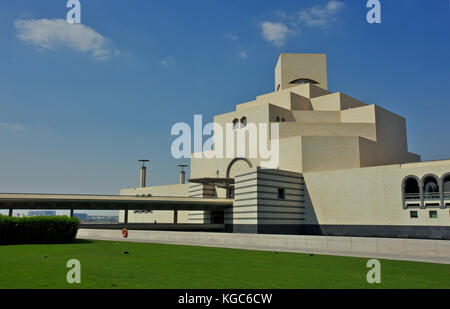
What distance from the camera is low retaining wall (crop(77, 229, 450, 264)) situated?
17125mm

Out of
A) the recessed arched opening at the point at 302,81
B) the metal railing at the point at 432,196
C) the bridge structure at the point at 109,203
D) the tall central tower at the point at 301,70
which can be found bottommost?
the bridge structure at the point at 109,203

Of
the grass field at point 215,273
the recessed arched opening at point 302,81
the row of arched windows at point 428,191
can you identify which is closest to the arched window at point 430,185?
the row of arched windows at point 428,191

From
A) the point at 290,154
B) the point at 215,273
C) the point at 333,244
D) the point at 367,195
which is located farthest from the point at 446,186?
the point at 215,273

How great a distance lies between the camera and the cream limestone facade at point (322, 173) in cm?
3856

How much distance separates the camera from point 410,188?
39938 mm

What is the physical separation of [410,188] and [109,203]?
32700 millimetres

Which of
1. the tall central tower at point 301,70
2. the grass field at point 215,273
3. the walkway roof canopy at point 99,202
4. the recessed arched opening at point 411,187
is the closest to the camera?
the grass field at point 215,273

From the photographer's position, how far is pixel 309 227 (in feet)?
152

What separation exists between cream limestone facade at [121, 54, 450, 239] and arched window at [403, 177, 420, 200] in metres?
0.11

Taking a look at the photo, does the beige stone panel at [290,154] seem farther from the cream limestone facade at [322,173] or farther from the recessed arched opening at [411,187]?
the recessed arched opening at [411,187]

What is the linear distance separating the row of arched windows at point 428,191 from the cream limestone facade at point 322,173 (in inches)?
3.6

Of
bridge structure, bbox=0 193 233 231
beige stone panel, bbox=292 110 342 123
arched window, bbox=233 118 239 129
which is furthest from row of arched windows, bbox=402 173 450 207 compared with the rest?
arched window, bbox=233 118 239 129

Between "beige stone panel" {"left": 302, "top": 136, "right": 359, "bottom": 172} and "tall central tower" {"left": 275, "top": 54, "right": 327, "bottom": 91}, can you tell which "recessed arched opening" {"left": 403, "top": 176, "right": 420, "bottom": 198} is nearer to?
"beige stone panel" {"left": 302, "top": 136, "right": 359, "bottom": 172}
